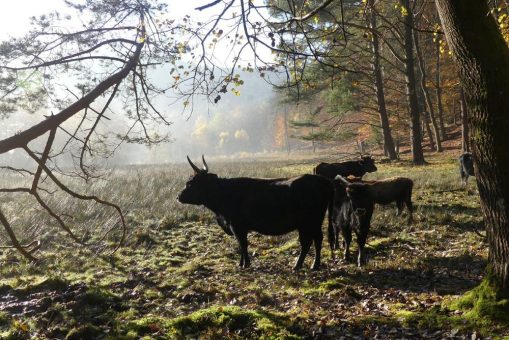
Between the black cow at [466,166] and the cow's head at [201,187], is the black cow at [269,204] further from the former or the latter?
the black cow at [466,166]

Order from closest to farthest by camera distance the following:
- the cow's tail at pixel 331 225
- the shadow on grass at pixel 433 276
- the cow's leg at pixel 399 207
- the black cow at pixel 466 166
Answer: the shadow on grass at pixel 433 276
the cow's tail at pixel 331 225
the cow's leg at pixel 399 207
the black cow at pixel 466 166

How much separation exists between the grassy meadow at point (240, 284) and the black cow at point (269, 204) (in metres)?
0.70

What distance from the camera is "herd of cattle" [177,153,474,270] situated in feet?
26.5

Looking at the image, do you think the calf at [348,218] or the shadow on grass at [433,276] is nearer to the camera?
the shadow on grass at [433,276]

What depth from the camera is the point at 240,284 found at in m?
7.27

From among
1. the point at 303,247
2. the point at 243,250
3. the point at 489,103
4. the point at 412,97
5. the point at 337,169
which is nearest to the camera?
the point at 489,103

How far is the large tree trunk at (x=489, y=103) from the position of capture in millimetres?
4094

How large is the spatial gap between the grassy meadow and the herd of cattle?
57cm

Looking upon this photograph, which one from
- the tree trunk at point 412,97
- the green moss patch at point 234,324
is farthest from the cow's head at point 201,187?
the tree trunk at point 412,97

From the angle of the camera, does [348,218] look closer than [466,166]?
Yes

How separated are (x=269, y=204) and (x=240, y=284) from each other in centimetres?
183

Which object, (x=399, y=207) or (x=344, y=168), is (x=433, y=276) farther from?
(x=344, y=168)

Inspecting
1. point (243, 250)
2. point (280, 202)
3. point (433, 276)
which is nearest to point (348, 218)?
point (280, 202)

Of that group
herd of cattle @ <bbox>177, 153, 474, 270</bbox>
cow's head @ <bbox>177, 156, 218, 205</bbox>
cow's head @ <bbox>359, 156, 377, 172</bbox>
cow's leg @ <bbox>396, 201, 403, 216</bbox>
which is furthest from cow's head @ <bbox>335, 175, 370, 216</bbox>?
cow's head @ <bbox>359, 156, 377, 172</bbox>
